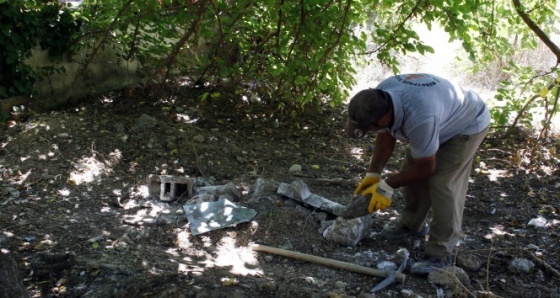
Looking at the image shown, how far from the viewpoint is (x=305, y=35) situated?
5.13 metres

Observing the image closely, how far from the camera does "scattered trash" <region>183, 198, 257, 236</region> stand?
3.63 m

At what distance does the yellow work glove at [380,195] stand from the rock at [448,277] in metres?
0.50

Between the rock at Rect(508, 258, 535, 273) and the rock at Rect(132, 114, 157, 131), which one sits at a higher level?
the rock at Rect(132, 114, 157, 131)

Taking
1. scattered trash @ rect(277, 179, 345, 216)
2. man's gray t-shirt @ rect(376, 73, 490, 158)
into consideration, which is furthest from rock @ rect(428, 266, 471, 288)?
scattered trash @ rect(277, 179, 345, 216)

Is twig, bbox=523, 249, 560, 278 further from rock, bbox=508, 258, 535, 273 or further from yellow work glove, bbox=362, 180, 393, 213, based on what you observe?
yellow work glove, bbox=362, 180, 393, 213

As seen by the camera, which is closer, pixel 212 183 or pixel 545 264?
pixel 545 264

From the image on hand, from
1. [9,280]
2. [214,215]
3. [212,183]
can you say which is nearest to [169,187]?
[212,183]

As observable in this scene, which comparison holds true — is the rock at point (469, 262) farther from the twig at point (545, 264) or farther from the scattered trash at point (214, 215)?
the scattered trash at point (214, 215)

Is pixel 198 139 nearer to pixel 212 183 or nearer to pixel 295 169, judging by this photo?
pixel 212 183

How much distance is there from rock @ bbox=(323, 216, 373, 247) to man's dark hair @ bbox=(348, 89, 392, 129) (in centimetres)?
103

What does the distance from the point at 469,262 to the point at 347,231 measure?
79 centimetres

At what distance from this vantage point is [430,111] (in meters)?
2.74

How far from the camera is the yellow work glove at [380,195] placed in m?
3.09

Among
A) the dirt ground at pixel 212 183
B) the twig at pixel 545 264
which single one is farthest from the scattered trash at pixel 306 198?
the twig at pixel 545 264
